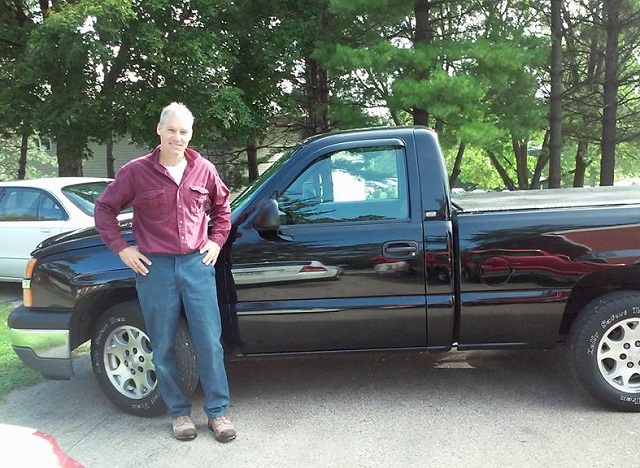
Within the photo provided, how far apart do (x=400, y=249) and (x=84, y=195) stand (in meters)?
5.17

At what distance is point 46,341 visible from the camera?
12.1 feet

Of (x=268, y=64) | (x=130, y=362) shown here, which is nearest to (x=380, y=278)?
(x=130, y=362)

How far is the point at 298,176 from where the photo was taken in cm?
366

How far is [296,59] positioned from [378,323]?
9.85 meters

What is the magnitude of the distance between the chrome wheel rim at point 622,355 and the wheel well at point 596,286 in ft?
0.79

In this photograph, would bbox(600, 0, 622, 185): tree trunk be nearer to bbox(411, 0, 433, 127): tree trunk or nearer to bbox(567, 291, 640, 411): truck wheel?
bbox(411, 0, 433, 127): tree trunk

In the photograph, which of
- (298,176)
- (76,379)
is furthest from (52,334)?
(298,176)

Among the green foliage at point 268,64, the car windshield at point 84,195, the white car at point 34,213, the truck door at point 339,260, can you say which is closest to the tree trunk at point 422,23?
the green foliage at point 268,64

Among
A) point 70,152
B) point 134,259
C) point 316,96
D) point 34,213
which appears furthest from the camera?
point 316,96

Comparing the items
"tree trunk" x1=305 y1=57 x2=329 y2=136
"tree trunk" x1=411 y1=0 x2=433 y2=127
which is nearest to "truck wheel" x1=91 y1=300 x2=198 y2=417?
"tree trunk" x1=411 y1=0 x2=433 y2=127

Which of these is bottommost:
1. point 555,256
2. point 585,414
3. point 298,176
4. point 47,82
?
point 585,414

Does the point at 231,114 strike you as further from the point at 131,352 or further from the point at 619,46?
the point at 619,46

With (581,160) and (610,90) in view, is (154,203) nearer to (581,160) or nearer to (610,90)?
(610,90)

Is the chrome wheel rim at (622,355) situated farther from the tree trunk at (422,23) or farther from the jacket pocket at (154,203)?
the tree trunk at (422,23)
